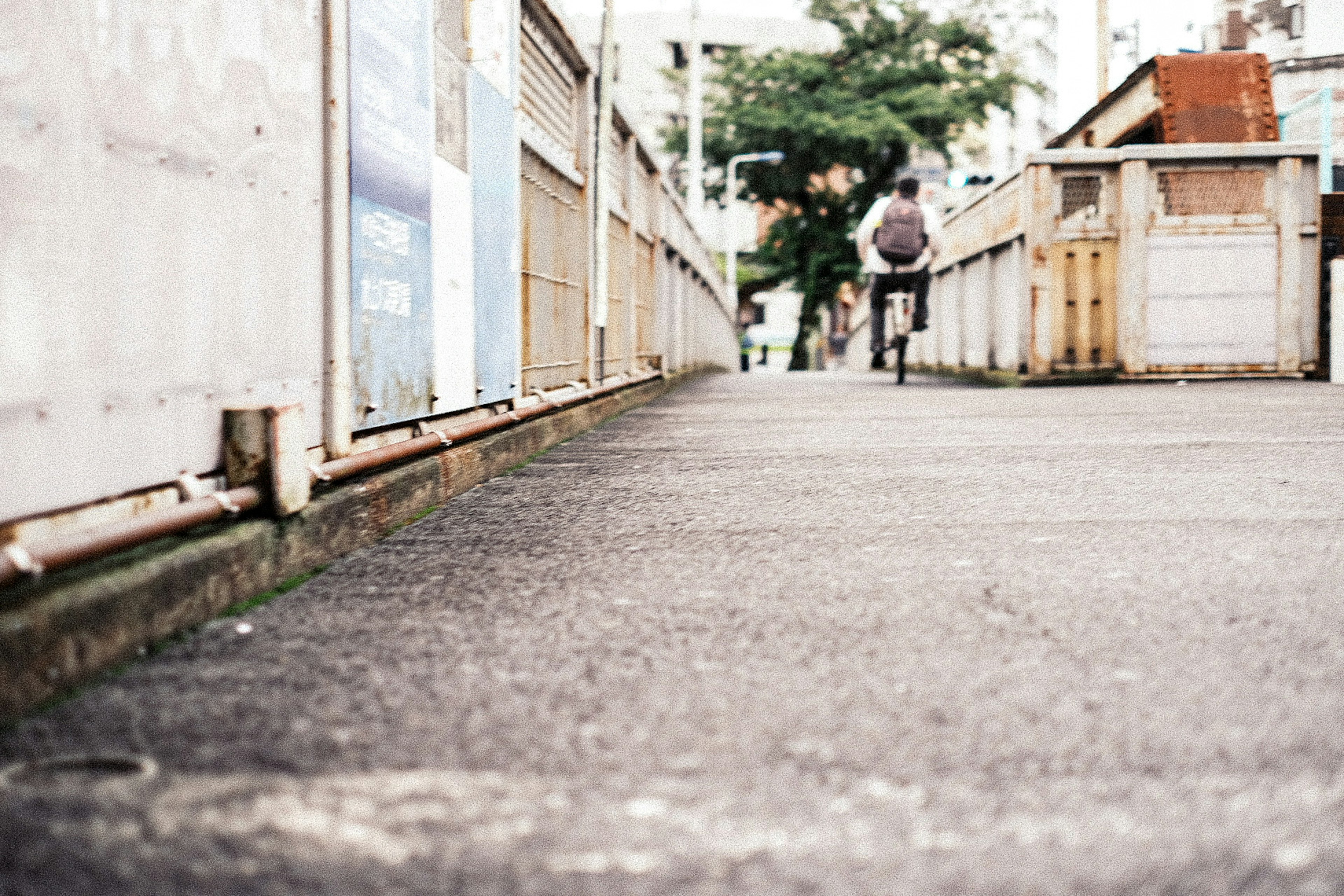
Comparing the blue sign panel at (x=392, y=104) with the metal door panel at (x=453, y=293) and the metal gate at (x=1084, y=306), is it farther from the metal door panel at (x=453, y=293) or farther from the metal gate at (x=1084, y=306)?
the metal gate at (x=1084, y=306)

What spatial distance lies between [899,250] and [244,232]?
1001 centimetres

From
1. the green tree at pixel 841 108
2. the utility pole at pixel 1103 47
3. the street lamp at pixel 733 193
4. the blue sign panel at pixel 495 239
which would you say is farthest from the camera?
the green tree at pixel 841 108

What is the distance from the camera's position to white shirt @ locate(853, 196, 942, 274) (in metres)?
12.8

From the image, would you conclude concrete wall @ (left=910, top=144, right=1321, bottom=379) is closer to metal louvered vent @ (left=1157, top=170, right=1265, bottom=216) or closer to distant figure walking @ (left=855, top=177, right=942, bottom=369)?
metal louvered vent @ (left=1157, top=170, right=1265, bottom=216)

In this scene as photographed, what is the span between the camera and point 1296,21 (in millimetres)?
35812

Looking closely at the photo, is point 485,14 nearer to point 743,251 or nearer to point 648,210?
point 648,210

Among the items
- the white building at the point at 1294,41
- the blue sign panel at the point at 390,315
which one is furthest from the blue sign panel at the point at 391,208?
the white building at the point at 1294,41

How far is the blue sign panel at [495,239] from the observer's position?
5.55 m

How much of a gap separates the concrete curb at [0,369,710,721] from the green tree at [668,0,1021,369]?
29.8 meters

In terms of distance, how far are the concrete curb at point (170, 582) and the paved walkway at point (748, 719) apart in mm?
67

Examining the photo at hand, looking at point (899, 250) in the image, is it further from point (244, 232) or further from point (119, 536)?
point (119, 536)

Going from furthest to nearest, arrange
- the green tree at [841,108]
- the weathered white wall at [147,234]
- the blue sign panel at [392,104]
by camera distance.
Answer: the green tree at [841,108] < the blue sign panel at [392,104] < the weathered white wall at [147,234]

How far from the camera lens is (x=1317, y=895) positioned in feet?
4.71

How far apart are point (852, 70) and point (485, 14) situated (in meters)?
30.0
